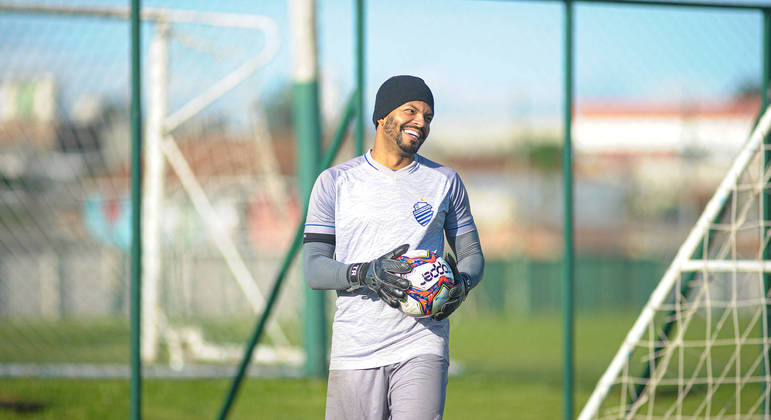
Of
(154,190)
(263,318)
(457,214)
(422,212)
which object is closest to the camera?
(422,212)

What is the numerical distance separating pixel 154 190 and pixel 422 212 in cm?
681

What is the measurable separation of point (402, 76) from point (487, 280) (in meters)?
18.1

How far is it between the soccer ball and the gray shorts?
0.20 meters

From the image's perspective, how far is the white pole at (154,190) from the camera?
30.7ft

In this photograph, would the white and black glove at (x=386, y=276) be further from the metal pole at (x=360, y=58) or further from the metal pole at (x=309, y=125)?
the metal pole at (x=309, y=125)

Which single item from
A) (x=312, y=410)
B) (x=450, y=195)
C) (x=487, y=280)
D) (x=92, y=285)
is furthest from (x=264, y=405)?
(x=487, y=280)

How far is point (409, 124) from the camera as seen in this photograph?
3045 millimetres

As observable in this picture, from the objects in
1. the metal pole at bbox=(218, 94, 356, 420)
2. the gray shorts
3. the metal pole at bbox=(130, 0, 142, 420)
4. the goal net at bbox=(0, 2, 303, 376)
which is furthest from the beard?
the goal net at bbox=(0, 2, 303, 376)

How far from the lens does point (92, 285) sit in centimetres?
1155

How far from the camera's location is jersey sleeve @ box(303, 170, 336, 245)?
3.12 meters

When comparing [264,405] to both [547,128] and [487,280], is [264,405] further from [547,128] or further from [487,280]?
[547,128]

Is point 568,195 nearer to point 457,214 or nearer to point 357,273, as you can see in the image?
point 457,214

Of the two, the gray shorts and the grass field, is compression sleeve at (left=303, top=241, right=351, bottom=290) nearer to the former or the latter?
the gray shorts

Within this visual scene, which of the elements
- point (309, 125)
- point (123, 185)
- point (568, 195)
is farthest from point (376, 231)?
point (123, 185)
